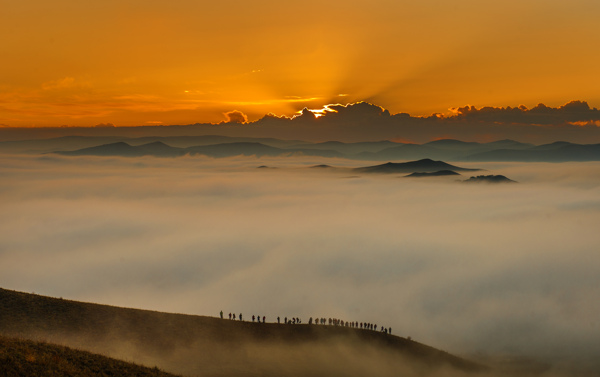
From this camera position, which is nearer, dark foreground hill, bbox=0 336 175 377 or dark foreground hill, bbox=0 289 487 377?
dark foreground hill, bbox=0 336 175 377

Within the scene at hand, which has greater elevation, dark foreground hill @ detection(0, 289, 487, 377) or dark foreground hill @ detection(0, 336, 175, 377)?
dark foreground hill @ detection(0, 336, 175, 377)

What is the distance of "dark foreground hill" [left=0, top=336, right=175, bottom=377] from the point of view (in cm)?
2977

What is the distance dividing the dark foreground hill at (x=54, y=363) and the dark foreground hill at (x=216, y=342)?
10216 millimetres

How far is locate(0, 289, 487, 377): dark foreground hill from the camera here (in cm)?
4834

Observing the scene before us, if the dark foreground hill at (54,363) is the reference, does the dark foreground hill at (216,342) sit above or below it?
below

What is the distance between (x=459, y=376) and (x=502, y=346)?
180 ft

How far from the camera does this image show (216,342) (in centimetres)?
5403

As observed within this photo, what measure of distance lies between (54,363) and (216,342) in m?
23.9

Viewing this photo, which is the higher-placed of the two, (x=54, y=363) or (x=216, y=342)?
(x=54, y=363)

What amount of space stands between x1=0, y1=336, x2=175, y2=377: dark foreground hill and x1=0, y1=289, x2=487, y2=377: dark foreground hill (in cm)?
1022

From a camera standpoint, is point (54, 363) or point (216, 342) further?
point (216, 342)

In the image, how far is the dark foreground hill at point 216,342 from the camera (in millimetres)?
48344

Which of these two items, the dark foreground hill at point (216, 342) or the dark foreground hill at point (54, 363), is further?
the dark foreground hill at point (216, 342)

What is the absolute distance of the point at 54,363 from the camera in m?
32.0
